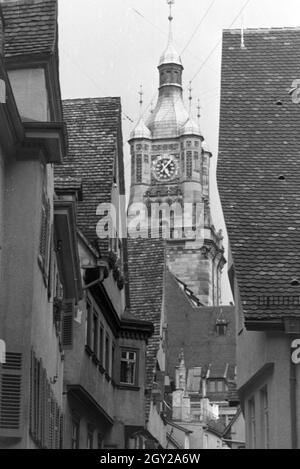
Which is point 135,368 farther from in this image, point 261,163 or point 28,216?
point 28,216

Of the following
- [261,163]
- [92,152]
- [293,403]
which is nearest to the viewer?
[293,403]

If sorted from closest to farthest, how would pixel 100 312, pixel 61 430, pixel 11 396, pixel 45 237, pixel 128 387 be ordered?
pixel 11 396 → pixel 45 237 → pixel 61 430 → pixel 100 312 → pixel 128 387

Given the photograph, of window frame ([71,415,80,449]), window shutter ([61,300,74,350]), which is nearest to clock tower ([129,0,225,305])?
window frame ([71,415,80,449])

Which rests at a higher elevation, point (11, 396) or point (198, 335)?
point (198, 335)

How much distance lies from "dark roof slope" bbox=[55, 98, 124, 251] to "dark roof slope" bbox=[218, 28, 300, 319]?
15.0ft

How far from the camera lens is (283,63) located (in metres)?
31.9

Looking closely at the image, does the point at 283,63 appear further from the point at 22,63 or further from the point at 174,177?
the point at 174,177

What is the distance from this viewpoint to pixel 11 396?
20250mm

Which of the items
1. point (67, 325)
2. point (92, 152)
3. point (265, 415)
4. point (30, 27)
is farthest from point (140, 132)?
point (30, 27)

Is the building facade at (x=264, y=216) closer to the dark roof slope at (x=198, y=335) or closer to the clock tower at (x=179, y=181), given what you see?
the dark roof slope at (x=198, y=335)

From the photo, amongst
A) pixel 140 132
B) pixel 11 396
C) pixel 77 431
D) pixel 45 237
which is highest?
pixel 140 132

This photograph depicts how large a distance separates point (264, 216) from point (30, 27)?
637cm

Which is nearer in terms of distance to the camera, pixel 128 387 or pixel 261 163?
pixel 261 163

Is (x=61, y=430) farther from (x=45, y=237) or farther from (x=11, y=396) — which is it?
(x=11, y=396)
